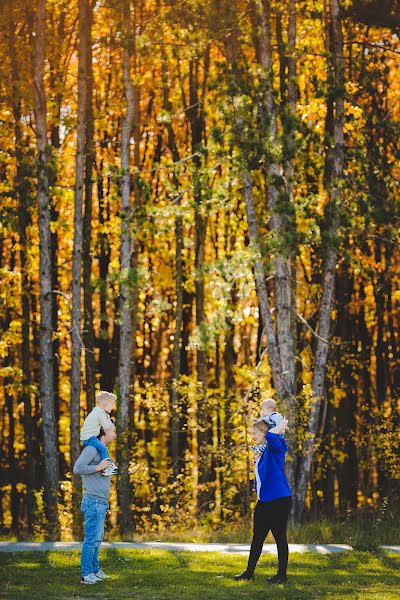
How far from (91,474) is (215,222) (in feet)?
54.6

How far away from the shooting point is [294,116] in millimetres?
18141

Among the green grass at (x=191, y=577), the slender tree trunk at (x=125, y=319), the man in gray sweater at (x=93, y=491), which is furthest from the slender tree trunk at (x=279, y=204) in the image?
the man in gray sweater at (x=93, y=491)

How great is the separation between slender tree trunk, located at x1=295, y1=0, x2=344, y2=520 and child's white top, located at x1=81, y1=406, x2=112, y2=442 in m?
8.28

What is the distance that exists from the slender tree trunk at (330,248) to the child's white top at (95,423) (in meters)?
8.28

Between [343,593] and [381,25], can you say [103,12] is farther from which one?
[343,593]

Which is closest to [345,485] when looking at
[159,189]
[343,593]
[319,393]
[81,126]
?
[319,393]

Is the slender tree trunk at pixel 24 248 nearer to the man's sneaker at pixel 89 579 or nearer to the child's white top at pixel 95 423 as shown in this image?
the man's sneaker at pixel 89 579

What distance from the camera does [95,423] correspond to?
10547 mm

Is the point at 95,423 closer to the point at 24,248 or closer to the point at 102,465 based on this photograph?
the point at 102,465

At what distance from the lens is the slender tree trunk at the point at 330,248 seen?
1881 cm

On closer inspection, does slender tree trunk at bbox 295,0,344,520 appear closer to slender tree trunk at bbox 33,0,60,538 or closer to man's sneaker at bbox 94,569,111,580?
slender tree trunk at bbox 33,0,60,538

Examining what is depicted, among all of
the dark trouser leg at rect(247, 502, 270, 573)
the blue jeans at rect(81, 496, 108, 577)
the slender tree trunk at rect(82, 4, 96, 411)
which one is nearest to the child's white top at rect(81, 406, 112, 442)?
the blue jeans at rect(81, 496, 108, 577)

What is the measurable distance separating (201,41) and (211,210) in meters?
2.93

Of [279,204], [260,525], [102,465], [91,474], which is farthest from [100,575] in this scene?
[279,204]
